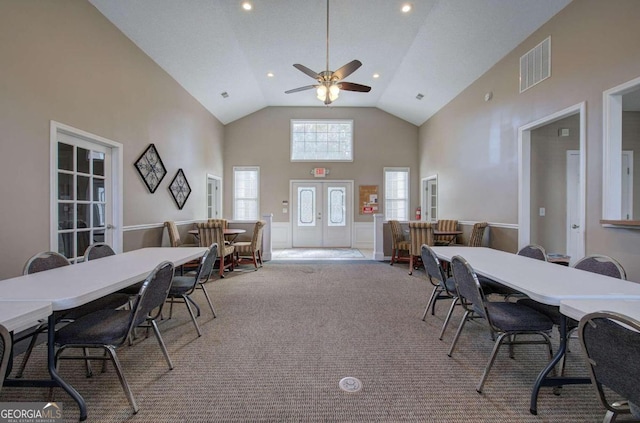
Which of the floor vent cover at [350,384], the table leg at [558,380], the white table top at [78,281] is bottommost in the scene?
the floor vent cover at [350,384]

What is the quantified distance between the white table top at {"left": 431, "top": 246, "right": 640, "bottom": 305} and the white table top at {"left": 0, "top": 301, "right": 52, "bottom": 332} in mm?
2358

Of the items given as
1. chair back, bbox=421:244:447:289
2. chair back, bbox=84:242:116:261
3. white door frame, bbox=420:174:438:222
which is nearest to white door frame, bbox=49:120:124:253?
chair back, bbox=84:242:116:261

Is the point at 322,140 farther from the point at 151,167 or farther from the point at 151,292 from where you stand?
the point at 151,292

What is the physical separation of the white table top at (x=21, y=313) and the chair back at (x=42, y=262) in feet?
2.65

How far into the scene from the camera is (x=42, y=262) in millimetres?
2020

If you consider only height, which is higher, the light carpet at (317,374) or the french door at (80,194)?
the french door at (80,194)

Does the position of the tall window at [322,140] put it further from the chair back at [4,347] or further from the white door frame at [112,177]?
the chair back at [4,347]

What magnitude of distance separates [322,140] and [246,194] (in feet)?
8.63

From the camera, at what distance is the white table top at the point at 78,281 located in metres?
1.39

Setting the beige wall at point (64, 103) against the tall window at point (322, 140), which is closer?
the beige wall at point (64, 103)

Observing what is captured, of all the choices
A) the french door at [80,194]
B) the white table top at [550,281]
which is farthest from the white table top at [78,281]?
the white table top at [550,281]

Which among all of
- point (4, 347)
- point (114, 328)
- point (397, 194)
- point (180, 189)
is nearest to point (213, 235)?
point (180, 189)

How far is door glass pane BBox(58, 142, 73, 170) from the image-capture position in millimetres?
2922

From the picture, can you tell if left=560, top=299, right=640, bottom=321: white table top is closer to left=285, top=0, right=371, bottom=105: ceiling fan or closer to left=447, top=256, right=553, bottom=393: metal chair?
left=447, top=256, right=553, bottom=393: metal chair
